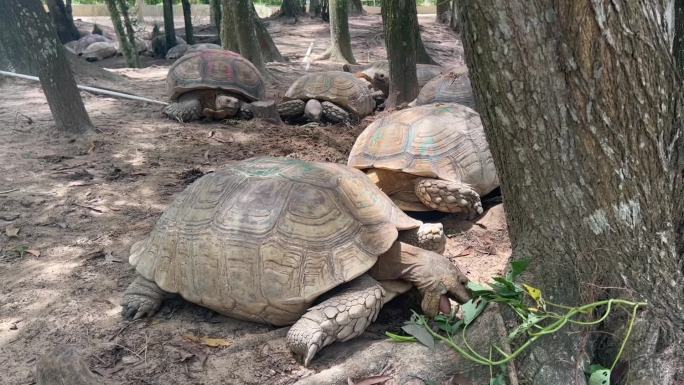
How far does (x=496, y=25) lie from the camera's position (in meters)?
2.04

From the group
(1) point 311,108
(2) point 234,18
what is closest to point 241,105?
(1) point 311,108

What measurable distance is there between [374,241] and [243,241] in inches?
28.8

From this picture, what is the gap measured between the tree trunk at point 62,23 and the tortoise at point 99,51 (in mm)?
1585

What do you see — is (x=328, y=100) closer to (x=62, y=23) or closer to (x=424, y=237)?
(x=424, y=237)

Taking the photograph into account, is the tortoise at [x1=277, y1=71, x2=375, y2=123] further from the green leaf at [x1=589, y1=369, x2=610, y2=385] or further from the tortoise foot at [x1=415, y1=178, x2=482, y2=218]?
the green leaf at [x1=589, y1=369, x2=610, y2=385]

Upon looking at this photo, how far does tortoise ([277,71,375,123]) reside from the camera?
7.96 meters

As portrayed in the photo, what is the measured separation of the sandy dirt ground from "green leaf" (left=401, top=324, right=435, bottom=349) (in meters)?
0.37

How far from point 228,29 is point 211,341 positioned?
878cm

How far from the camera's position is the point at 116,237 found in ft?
14.3

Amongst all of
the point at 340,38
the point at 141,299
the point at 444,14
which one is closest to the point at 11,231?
the point at 141,299

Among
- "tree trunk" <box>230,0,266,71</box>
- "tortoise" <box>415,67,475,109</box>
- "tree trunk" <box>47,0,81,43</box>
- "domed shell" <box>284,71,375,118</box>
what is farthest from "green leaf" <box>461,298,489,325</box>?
"tree trunk" <box>47,0,81,43</box>

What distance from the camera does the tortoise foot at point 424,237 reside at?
3590mm

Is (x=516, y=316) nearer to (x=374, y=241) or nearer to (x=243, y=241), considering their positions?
(x=374, y=241)

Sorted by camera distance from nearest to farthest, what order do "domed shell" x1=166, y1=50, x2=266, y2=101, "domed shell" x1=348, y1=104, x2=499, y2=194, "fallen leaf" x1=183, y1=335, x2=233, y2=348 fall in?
"fallen leaf" x1=183, y1=335, x2=233, y2=348
"domed shell" x1=348, y1=104, x2=499, y2=194
"domed shell" x1=166, y1=50, x2=266, y2=101
